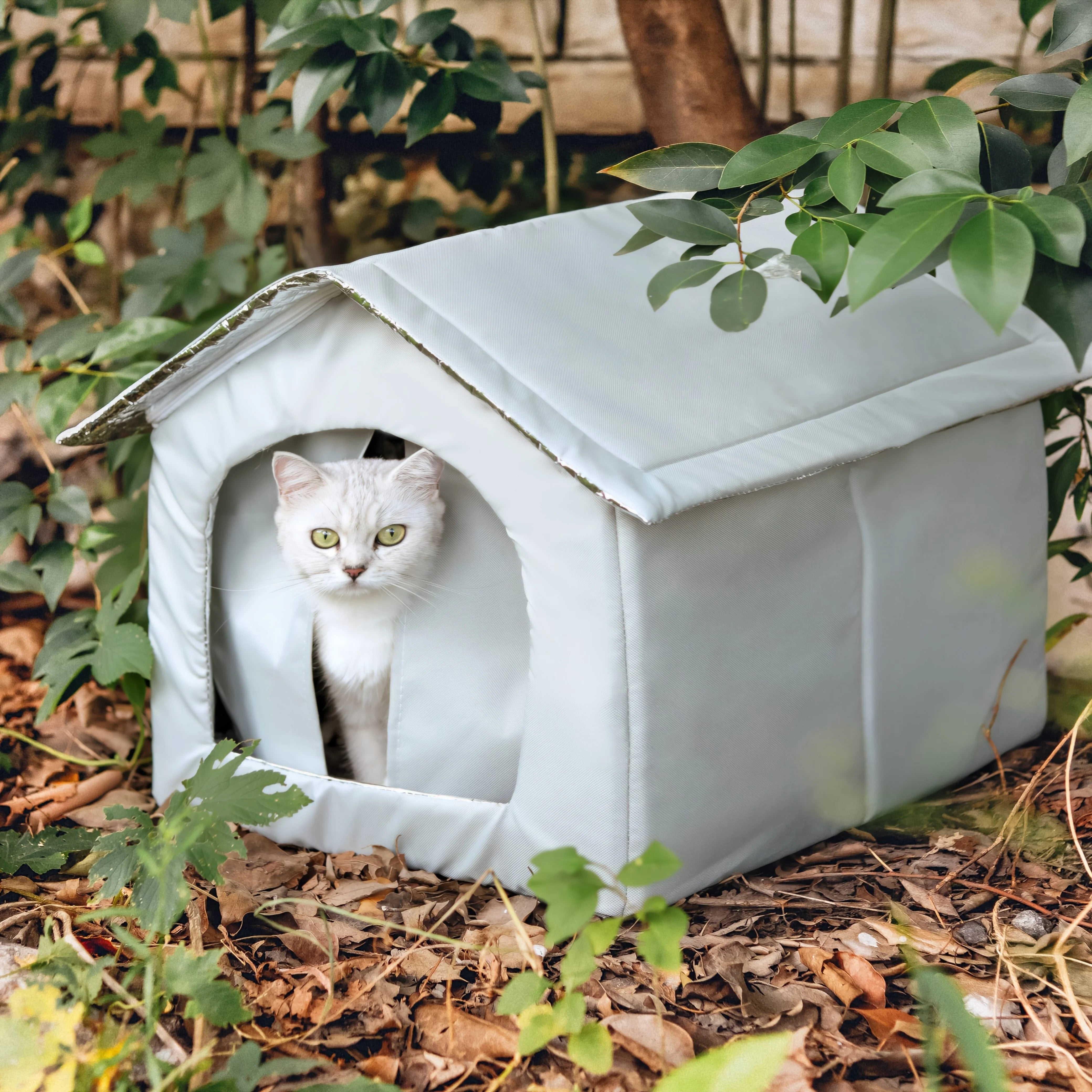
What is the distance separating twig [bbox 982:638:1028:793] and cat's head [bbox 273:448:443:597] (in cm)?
91

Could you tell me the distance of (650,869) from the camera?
37.6 inches

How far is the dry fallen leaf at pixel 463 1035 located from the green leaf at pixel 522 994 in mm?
95

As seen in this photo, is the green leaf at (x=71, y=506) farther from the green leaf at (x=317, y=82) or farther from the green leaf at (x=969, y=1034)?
the green leaf at (x=969, y=1034)

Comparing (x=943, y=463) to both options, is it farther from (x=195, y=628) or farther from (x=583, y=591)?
(x=195, y=628)

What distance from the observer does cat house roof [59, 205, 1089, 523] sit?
3.92 feet

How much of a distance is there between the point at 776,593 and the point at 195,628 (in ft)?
2.76

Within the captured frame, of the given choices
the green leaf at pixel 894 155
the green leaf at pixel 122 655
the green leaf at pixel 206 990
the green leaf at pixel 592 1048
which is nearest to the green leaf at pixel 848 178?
the green leaf at pixel 894 155

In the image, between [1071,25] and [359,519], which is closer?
[1071,25]

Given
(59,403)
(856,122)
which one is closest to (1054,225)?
(856,122)

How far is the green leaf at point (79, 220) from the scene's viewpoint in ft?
6.25

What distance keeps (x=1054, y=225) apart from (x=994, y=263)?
135mm

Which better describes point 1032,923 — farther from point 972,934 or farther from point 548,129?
point 548,129

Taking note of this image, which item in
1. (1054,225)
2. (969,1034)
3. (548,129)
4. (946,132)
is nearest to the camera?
(969,1034)

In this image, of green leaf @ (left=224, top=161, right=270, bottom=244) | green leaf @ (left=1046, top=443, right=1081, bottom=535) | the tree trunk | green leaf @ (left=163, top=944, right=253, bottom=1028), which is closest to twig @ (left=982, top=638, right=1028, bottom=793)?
green leaf @ (left=1046, top=443, right=1081, bottom=535)
